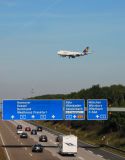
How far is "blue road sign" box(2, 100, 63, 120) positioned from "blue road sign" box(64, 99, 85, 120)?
2.34 feet

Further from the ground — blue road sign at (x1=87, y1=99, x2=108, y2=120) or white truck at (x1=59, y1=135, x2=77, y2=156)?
blue road sign at (x1=87, y1=99, x2=108, y2=120)

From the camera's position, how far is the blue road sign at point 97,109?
65875mm

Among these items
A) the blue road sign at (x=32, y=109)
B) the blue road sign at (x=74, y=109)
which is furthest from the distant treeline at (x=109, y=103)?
the blue road sign at (x=32, y=109)

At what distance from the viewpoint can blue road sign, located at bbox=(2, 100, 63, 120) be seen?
65812mm

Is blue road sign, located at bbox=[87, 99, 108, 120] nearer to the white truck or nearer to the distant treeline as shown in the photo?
the white truck

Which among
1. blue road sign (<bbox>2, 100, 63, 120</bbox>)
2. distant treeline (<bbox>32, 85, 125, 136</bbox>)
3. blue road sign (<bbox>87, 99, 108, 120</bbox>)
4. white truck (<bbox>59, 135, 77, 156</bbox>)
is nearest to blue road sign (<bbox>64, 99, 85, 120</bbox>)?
blue road sign (<bbox>2, 100, 63, 120</bbox>)

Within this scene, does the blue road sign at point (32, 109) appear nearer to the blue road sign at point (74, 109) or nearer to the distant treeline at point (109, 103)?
the blue road sign at point (74, 109)

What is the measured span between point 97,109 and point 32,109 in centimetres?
771

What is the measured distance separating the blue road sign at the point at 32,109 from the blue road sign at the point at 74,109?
28.0 inches

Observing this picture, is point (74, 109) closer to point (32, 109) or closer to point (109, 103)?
point (32, 109)

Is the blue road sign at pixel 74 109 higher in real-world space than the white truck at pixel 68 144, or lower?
higher

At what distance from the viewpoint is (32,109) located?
6619 centimetres

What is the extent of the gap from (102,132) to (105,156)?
45486 millimetres

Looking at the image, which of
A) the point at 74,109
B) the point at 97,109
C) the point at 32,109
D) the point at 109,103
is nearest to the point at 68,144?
the point at 74,109
